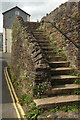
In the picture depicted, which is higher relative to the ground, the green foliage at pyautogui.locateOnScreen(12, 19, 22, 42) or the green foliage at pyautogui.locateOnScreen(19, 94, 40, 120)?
the green foliage at pyautogui.locateOnScreen(12, 19, 22, 42)

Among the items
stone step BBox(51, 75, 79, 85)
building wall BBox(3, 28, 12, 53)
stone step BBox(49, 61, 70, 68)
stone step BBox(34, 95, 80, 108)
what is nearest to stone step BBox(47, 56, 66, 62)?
stone step BBox(49, 61, 70, 68)

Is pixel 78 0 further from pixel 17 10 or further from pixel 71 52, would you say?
pixel 17 10

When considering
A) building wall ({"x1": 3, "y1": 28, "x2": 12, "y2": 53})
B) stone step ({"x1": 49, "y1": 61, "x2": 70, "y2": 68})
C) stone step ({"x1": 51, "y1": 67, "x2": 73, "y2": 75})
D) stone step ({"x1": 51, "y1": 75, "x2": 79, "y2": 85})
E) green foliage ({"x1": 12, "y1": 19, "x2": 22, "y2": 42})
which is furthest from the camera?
building wall ({"x1": 3, "y1": 28, "x2": 12, "y2": 53})

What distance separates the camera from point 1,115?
5.63m

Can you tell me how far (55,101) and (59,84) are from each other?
1219 mm

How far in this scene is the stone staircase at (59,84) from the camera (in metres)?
5.55

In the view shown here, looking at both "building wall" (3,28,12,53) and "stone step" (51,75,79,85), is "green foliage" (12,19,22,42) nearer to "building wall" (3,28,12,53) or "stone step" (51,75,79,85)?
"stone step" (51,75,79,85)

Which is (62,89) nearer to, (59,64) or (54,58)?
(59,64)

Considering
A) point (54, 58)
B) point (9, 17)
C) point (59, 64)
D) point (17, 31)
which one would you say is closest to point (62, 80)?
point (59, 64)

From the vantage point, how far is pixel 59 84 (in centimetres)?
668

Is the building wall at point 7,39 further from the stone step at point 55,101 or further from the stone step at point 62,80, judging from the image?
the stone step at point 55,101

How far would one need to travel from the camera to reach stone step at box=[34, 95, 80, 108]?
17.7ft

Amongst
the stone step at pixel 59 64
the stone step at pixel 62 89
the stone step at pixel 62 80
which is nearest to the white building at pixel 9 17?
the stone step at pixel 59 64

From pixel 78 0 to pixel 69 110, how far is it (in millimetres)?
5346
